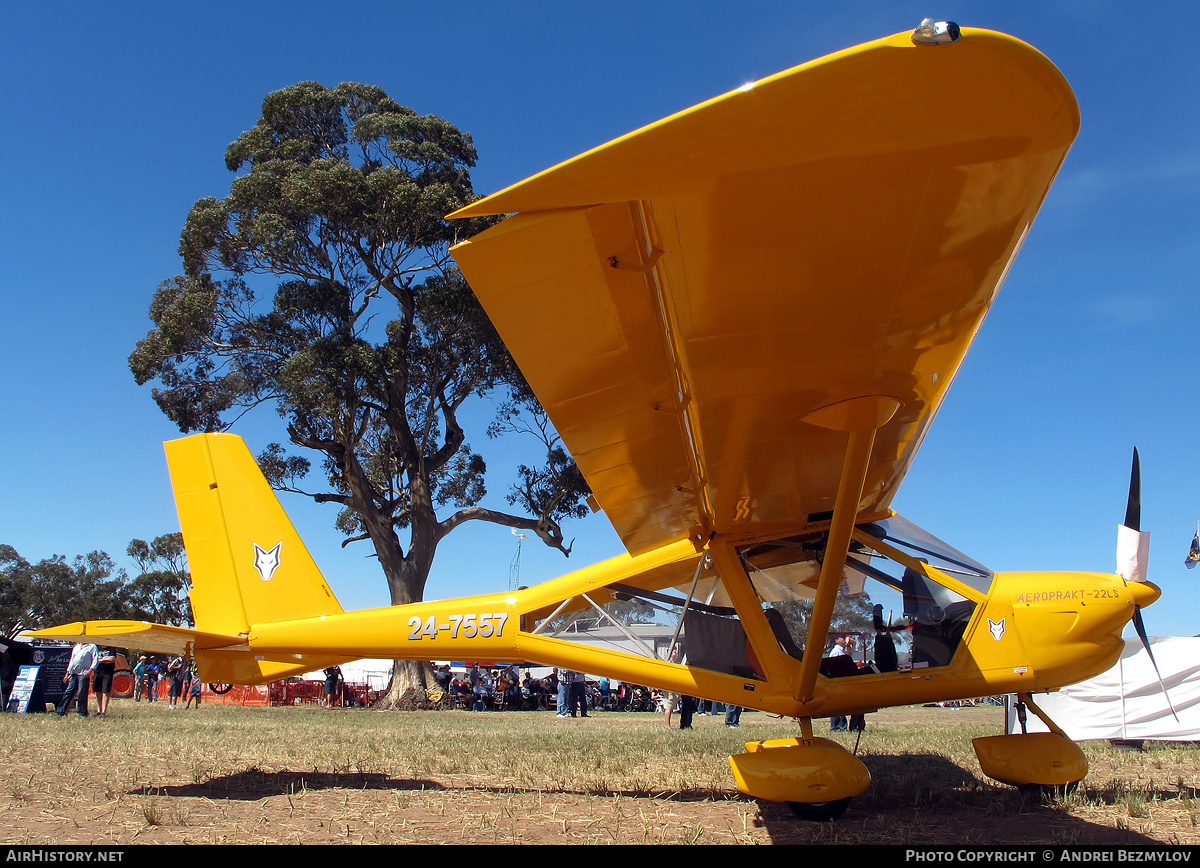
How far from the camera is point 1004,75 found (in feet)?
6.39

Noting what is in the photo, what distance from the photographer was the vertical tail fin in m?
6.41

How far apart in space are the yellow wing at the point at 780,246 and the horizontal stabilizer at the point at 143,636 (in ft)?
11.4

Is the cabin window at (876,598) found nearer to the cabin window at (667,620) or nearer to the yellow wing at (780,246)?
the cabin window at (667,620)

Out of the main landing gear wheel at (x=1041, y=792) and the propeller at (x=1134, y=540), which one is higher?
the propeller at (x=1134, y=540)

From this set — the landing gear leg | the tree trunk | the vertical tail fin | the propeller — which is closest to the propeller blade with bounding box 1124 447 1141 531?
the propeller

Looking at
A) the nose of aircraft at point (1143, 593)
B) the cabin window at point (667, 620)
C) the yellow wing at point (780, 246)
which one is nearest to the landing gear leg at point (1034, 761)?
the nose of aircraft at point (1143, 593)

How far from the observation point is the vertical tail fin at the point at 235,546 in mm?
6410

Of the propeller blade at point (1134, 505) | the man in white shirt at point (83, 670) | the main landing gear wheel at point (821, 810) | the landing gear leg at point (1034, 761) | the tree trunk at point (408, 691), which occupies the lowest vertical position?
the tree trunk at point (408, 691)

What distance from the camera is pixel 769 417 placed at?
3938 mm

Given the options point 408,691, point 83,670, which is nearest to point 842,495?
point 83,670

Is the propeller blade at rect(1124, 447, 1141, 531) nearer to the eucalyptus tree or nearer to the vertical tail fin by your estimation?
the vertical tail fin

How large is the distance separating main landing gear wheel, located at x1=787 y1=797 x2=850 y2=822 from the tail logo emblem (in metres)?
4.65
